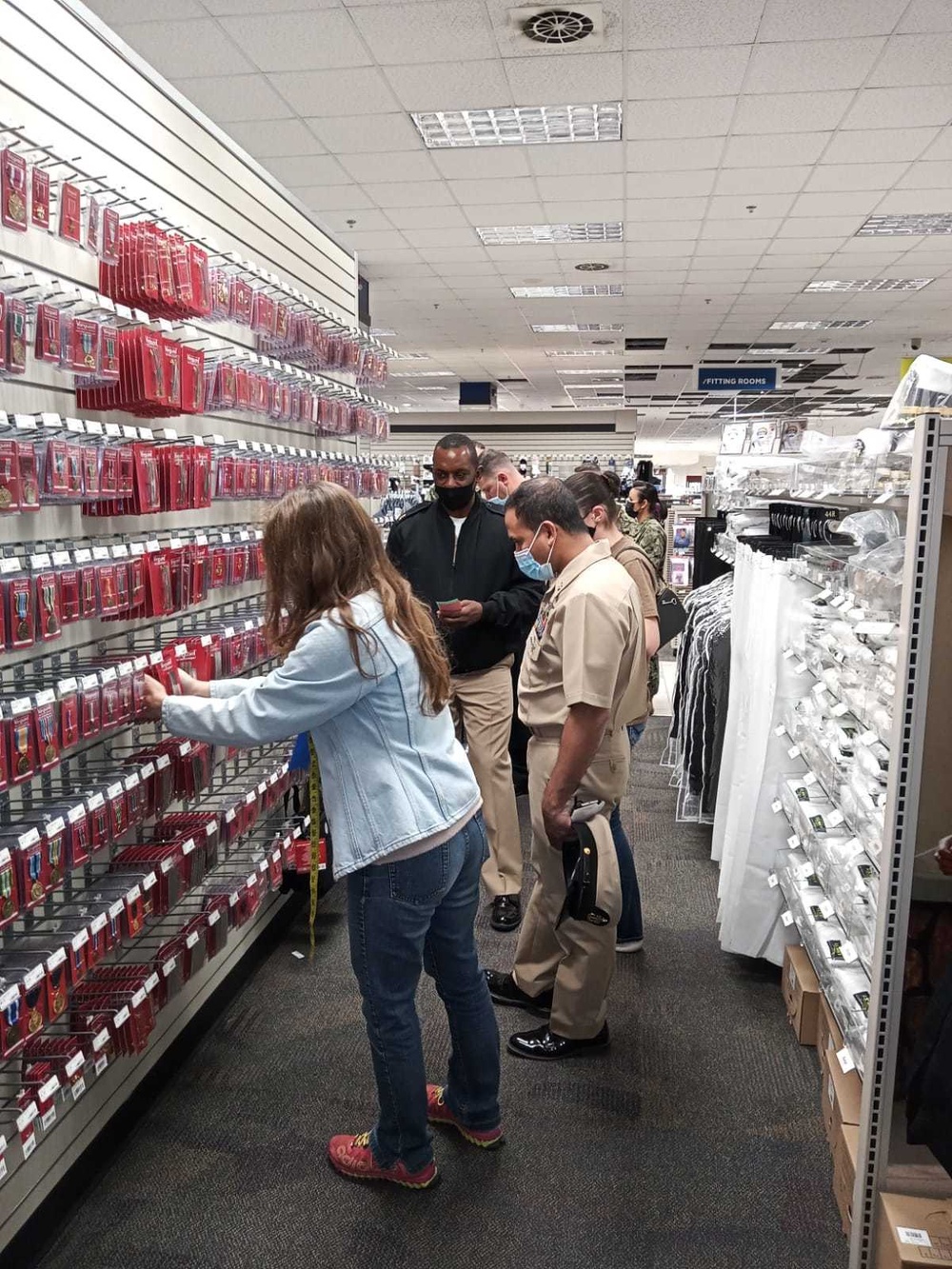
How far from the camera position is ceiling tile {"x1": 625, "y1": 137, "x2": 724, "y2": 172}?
6.62m

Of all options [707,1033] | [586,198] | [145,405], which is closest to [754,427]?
[586,198]

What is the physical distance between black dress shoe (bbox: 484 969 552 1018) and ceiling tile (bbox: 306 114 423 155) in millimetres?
5212

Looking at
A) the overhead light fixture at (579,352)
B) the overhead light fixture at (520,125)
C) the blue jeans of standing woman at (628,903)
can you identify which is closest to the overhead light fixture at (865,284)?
the overhead light fixture at (579,352)

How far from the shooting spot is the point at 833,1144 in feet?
8.24

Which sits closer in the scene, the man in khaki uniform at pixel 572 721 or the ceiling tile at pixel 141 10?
the man in khaki uniform at pixel 572 721

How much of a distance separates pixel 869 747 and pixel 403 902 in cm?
115

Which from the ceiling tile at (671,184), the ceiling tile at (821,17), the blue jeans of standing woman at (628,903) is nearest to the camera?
the blue jeans of standing woman at (628,903)

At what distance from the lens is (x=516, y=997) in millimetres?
3354

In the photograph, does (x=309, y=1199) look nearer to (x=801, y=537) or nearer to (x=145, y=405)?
(x=145, y=405)

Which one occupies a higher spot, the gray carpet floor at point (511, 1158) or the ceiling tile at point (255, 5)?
the ceiling tile at point (255, 5)

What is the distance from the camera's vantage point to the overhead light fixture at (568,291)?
36.8 feet

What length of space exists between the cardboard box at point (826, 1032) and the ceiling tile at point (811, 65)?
15.1 feet

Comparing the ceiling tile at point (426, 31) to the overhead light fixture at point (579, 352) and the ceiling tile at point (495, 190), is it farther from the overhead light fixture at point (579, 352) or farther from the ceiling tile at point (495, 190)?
the overhead light fixture at point (579, 352)

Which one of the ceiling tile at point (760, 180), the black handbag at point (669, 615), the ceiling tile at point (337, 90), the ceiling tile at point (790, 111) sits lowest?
the black handbag at point (669, 615)
